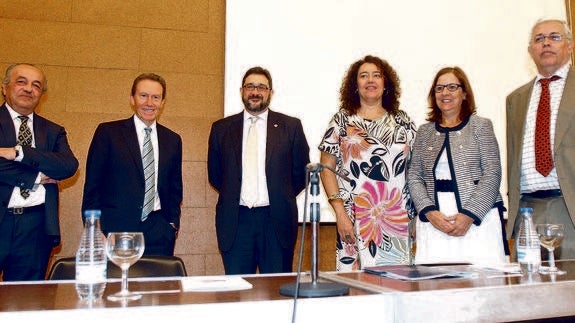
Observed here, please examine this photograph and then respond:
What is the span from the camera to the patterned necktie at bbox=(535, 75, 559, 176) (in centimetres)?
277

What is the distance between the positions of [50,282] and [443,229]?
1.93 meters

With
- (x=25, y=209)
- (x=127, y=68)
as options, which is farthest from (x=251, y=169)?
(x=127, y=68)

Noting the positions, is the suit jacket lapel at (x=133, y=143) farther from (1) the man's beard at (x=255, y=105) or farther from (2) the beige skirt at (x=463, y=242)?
(2) the beige skirt at (x=463, y=242)

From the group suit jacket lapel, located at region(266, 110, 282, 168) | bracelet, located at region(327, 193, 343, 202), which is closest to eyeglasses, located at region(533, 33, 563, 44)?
bracelet, located at region(327, 193, 343, 202)

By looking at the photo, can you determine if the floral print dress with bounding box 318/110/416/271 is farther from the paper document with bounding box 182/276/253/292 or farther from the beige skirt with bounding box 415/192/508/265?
the paper document with bounding box 182/276/253/292

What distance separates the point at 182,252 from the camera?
12.9 feet

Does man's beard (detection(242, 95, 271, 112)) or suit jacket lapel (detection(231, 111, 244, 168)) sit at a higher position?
man's beard (detection(242, 95, 271, 112))

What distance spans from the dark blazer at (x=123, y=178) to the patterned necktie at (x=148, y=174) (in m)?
0.03

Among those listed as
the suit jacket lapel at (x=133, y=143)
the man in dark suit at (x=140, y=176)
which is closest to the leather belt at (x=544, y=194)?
the man in dark suit at (x=140, y=176)

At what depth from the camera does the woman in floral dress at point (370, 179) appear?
2.93 meters

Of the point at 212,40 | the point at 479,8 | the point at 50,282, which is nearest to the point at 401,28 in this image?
the point at 479,8

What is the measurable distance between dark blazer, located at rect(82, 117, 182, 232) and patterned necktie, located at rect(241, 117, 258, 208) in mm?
452

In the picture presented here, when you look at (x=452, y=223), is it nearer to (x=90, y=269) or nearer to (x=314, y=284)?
(x=314, y=284)

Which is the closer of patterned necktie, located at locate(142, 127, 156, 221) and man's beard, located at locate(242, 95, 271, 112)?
patterned necktie, located at locate(142, 127, 156, 221)
